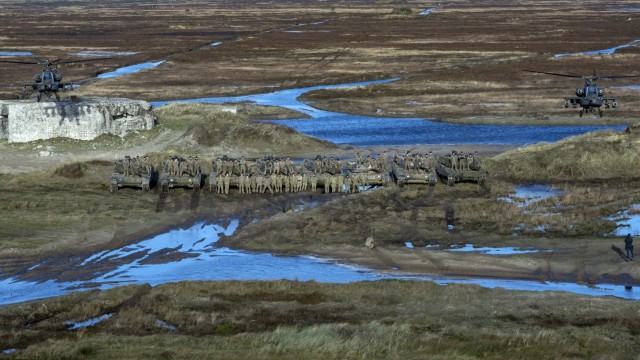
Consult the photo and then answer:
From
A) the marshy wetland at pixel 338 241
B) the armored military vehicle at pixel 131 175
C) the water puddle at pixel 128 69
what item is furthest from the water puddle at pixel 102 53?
the armored military vehicle at pixel 131 175

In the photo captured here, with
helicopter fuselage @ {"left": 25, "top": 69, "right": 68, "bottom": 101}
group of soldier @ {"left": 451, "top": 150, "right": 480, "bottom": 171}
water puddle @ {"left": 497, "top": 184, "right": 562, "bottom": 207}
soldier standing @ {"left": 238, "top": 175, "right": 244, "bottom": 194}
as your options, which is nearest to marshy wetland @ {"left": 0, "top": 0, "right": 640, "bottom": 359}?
water puddle @ {"left": 497, "top": 184, "right": 562, "bottom": 207}

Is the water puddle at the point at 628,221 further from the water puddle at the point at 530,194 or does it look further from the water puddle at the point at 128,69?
the water puddle at the point at 128,69

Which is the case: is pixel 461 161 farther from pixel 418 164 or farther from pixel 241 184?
pixel 241 184

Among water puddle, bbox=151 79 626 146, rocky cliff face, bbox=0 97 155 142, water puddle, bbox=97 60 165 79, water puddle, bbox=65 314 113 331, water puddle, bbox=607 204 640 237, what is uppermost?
rocky cliff face, bbox=0 97 155 142

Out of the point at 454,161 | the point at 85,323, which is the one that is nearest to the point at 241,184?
the point at 454,161

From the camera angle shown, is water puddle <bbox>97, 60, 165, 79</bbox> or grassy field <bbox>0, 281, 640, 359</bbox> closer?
grassy field <bbox>0, 281, 640, 359</bbox>

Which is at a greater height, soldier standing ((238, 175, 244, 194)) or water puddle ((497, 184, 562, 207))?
soldier standing ((238, 175, 244, 194))

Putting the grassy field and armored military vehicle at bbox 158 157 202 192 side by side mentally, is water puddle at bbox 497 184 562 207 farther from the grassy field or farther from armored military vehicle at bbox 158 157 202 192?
armored military vehicle at bbox 158 157 202 192
